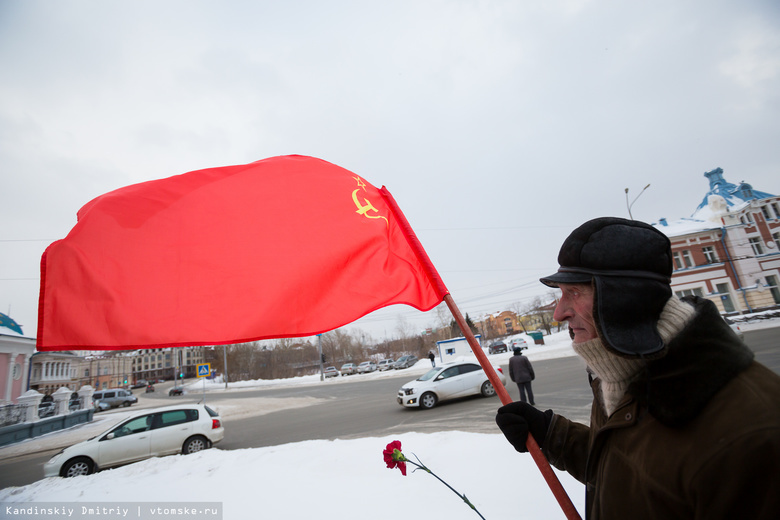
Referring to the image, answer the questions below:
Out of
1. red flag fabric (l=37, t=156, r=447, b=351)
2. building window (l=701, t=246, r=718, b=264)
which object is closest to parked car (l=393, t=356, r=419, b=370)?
building window (l=701, t=246, r=718, b=264)

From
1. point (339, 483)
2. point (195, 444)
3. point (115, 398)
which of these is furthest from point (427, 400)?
point (115, 398)

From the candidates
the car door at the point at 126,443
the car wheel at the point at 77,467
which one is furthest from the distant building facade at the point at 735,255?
the car wheel at the point at 77,467

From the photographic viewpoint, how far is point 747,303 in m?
30.5

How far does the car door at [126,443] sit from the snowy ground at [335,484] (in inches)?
142

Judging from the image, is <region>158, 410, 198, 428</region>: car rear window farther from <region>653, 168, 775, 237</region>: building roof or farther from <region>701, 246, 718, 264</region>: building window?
<region>701, 246, 718, 264</region>: building window

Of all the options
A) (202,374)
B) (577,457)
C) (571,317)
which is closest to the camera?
(571,317)

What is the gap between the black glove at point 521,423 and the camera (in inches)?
69.4

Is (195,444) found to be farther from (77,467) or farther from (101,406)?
(101,406)

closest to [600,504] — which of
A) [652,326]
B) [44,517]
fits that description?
[652,326]

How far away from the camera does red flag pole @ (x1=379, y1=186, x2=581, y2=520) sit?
1.43 metres

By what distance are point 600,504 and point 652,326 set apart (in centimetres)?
60

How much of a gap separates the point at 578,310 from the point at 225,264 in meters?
2.11

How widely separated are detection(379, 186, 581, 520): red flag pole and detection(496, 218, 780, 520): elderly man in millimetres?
126

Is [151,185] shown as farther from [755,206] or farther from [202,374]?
[755,206]
